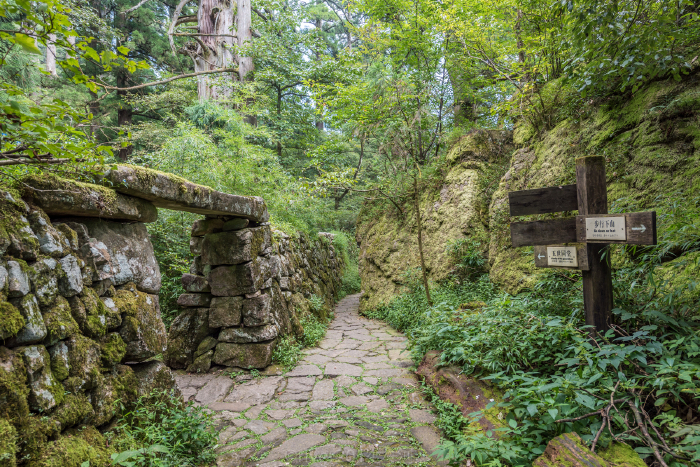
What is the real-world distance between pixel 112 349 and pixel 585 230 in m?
3.81

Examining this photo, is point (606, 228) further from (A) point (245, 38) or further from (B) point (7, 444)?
(A) point (245, 38)

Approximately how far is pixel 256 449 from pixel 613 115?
5.65m

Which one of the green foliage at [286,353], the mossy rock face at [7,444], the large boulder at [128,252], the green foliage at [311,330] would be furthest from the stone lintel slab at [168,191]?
the green foliage at [311,330]

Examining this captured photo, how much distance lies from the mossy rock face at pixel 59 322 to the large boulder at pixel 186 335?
2870mm

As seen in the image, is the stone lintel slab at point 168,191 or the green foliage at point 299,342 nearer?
the stone lintel slab at point 168,191

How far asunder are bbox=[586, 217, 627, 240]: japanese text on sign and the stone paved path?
7.11ft

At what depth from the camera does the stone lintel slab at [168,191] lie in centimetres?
265

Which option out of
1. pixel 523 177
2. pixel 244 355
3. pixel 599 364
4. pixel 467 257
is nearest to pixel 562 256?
pixel 599 364

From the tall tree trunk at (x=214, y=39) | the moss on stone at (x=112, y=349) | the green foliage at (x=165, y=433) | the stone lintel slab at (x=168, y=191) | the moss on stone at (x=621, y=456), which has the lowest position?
the green foliage at (x=165, y=433)

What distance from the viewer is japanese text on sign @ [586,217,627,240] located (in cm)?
257

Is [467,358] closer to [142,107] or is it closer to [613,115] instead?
[613,115]

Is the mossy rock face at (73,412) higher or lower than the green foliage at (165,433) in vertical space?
higher

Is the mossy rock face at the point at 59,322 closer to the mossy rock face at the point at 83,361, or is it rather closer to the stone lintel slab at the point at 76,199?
the mossy rock face at the point at 83,361

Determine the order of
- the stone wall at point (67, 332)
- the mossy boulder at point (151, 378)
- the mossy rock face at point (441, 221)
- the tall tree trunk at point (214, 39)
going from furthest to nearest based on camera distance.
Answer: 1. the tall tree trunk at point (214, 39)
2. the mossy rock face at point (441, 221)
3. the mossy boulder at point (151, 378)
4. the stone wall at point (67, 332)
